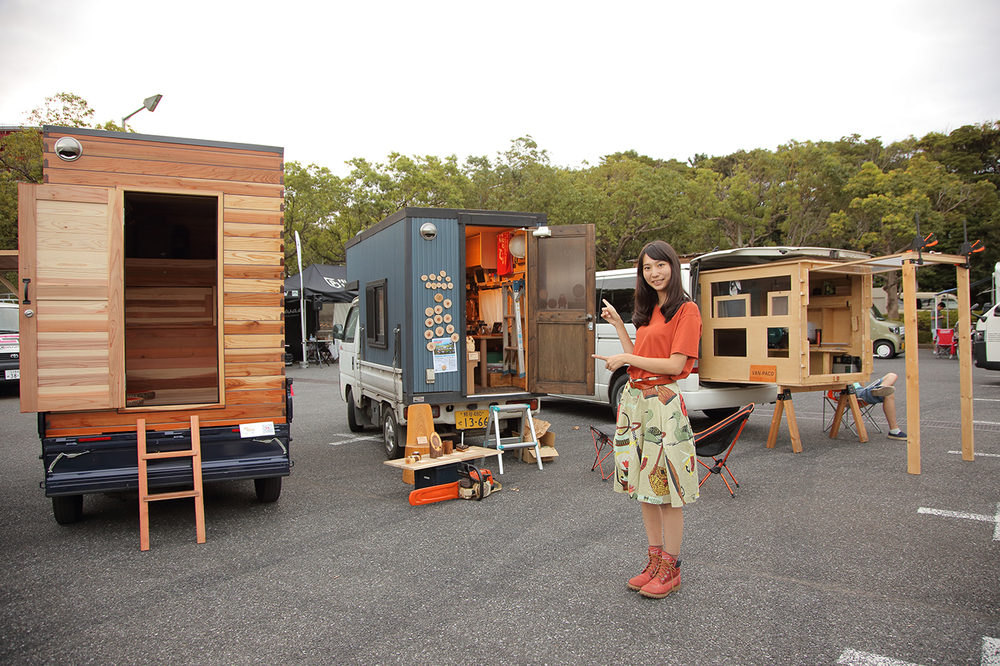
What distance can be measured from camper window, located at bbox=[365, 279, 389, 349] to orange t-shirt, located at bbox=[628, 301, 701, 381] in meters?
4.23

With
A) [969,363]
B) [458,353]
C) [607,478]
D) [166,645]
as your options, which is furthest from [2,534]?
[969,363]

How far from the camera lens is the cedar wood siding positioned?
4711 mm

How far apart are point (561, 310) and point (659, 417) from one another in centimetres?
373

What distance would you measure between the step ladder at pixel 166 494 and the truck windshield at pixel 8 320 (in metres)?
10.6

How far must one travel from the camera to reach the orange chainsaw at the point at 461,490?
5.33 metres

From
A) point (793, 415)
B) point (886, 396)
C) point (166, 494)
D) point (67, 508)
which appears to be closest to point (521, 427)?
point (793, 415)

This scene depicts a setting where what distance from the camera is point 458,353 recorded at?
21.9 feet

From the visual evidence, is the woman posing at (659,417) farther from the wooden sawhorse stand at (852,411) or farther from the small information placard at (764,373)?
the wooden sawhorse stand at (852,411)

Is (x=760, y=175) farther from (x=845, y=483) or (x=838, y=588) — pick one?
(x=838, y=588)

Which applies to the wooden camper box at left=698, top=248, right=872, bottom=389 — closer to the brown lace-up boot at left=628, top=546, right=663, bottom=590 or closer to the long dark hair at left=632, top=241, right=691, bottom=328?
the long dark hair at left=632, top=241, right=691, bottom=328

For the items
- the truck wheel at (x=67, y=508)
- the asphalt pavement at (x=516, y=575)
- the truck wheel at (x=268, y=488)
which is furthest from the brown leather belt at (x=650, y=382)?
the truck wheel at (x=67, y=508)

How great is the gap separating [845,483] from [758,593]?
9.41 feet

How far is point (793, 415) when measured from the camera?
23.2ft

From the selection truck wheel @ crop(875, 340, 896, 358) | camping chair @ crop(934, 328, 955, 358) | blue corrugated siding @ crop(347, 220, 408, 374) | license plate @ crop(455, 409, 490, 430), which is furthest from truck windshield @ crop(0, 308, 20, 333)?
camping chair @ crop(934, 328, 955, 358)
